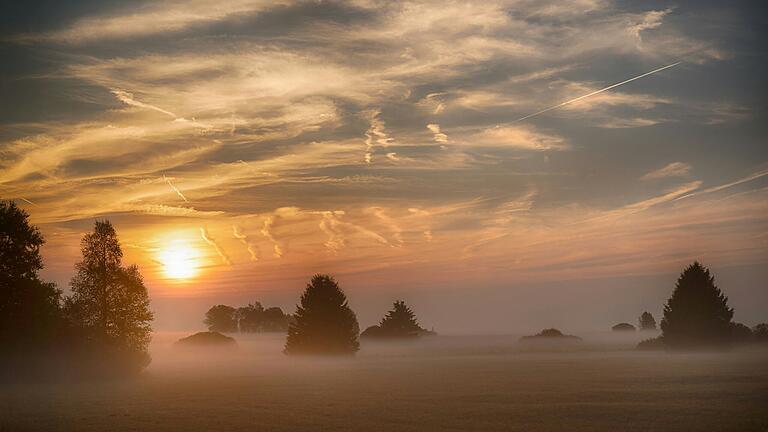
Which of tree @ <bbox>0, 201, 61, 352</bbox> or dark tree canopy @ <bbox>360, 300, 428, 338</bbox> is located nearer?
tree @ <bbox>0, 201, 61, 352</bbox>

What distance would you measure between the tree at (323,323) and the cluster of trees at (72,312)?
2333 cm

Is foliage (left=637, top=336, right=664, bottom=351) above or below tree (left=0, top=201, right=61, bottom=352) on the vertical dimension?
below

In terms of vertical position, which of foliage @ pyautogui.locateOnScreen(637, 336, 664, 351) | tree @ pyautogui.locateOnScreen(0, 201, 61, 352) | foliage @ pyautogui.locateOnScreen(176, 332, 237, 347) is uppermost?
tree @ pyautogui.locateOnScreen(0, 201, 61, 352)

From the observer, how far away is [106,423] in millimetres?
31156

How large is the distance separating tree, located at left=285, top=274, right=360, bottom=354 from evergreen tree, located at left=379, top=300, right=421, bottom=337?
41.9 metres

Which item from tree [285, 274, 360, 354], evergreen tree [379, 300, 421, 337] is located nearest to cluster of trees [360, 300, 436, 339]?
evergreen tree [379, 300, 421, 337]

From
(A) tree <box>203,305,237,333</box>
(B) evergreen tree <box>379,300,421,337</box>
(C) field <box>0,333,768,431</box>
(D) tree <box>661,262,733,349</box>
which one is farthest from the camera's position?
(A) tree <box>203,305,237,333</box>

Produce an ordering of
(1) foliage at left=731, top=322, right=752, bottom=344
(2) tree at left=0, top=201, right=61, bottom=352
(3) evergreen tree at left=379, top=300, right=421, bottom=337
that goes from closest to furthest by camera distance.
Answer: (2) tree at left=0, top=201, right=61, bottom=352
(1) foliage at left=731, top=322, right=752, bottom=344
(3) evergreen tree at left=379, top=300, right=421, bottom=337

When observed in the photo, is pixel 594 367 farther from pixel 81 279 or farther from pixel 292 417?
pixel 81 279

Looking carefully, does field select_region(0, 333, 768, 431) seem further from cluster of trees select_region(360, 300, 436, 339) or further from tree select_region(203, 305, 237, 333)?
tree select_region(203, 305, 237, 333)

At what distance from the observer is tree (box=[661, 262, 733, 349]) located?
268 feet

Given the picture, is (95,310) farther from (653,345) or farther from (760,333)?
(760,333)

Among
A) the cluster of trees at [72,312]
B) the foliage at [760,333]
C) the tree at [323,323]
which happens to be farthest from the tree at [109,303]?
the foliage at [760,333]

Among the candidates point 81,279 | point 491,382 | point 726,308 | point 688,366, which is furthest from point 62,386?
point 726,308
